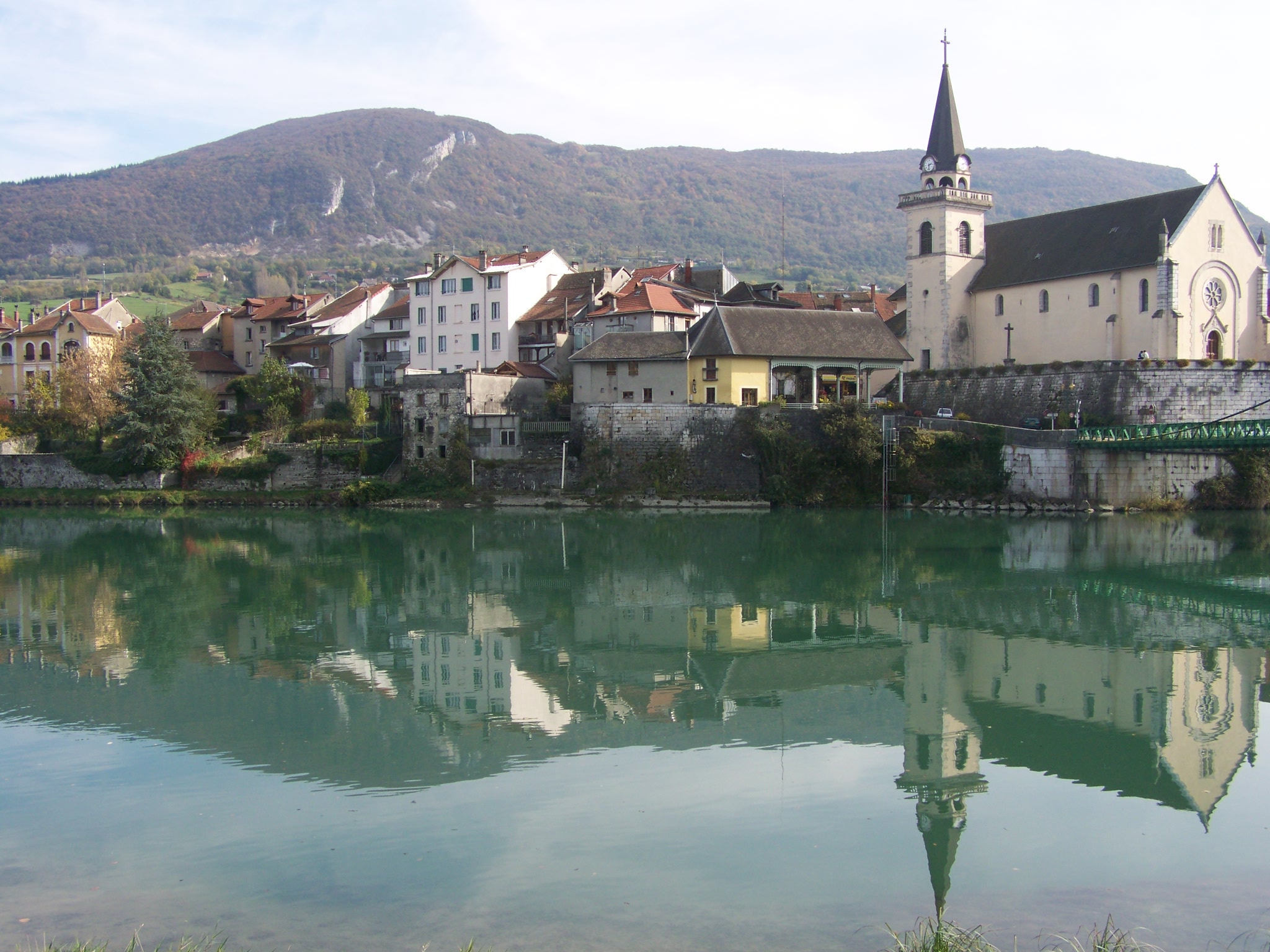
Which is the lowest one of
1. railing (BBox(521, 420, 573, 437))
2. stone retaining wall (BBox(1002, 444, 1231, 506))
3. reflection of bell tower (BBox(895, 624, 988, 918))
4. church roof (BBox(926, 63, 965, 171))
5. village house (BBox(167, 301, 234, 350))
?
reflection of bell tower (BBox(895, 624, 988, 918))

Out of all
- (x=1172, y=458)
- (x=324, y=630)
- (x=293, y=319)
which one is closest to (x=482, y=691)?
(x=324, y=630)

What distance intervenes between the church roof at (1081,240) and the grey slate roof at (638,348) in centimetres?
1715

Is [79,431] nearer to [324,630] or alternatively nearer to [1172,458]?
[324,630]

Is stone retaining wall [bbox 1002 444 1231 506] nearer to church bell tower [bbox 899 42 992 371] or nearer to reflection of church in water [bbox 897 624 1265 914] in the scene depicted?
church bell tower [bbox 899 42 992 371]

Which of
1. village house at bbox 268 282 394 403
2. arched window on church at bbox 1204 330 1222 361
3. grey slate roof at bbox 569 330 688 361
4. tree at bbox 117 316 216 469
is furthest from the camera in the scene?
village house at bbox 268 282 394 403

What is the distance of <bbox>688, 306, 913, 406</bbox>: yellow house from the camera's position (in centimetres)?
5041

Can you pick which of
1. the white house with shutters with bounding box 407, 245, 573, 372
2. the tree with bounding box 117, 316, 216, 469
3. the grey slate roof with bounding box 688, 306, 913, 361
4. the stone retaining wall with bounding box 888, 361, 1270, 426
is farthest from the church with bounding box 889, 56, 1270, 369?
the tree with bounding box 117, 316, 216, 469

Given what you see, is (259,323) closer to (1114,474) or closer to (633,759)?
(1114,474)

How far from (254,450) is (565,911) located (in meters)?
50.4

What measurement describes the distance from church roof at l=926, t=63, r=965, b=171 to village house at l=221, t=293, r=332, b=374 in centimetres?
3864

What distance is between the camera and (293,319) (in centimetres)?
7050

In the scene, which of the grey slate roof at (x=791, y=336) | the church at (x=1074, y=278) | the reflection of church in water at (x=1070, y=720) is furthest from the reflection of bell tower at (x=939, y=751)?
the church at (x=1074, y=278)

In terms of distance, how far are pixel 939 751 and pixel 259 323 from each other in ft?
213

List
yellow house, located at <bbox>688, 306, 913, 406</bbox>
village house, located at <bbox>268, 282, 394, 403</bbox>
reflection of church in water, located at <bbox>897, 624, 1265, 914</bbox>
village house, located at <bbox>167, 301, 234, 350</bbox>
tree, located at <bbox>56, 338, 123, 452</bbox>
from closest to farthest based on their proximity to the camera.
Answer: reflection of church in water, located at <bbox>897, 624, 1265, 914</bbox>, yellow house, located at <bbox>688, 306, 913, 406</bbox>, tree, located at <bbox>56, 338, 123, 452</bbox>, village house, located at <bbox>268, 282, 394, 403</bbox>, village house, located at <bbox>167, 301, 234, 350</bbox>
